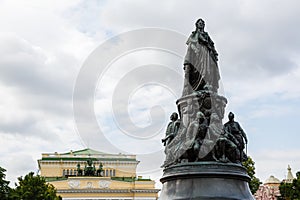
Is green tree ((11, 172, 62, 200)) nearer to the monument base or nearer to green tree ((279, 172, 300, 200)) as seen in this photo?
green tree ((279, 172, 300, 200))

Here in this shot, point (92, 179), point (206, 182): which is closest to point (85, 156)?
point (92, 179)

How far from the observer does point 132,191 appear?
75438 mm

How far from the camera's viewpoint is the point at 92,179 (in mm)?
75375

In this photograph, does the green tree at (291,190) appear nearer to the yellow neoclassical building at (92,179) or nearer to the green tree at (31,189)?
the green tree at (31,189)

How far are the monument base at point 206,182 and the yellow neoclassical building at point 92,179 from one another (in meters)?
Answer: 63.7

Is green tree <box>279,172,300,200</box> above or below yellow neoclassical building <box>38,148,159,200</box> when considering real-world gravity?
below

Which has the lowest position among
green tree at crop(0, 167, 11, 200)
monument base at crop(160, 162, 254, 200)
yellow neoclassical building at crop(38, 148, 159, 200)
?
monument base at crop(160, 162, 254, 200)

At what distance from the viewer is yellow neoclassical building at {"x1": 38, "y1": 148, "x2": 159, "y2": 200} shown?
74.8 metres

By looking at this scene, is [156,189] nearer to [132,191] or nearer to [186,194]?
[132,191]

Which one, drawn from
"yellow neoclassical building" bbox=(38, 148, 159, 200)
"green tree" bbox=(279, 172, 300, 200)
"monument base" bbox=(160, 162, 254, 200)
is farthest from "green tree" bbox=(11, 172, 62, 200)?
"yellow neoclassical building" bbox=(38, 148, 159, 200)

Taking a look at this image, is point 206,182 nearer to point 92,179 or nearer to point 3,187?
point 3,187

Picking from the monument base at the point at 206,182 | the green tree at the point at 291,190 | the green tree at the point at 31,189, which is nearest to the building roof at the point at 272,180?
the green tree at the point at 291,190

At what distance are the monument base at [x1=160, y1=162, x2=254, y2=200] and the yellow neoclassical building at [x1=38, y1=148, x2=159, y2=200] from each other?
6366 centimetres

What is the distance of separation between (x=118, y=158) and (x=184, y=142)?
6795cm
